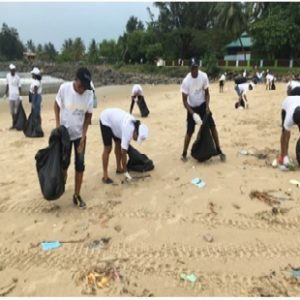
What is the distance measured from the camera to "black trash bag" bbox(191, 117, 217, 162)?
22.2 ft

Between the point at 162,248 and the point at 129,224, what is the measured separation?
70cm

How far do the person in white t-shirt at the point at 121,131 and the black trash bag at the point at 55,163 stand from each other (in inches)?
34.3

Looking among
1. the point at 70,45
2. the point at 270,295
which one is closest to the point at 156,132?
the point at 270,295

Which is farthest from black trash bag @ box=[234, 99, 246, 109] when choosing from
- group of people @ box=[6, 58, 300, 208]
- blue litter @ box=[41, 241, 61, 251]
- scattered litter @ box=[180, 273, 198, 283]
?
scattered litter @ box=[180, 273, 198, 283]

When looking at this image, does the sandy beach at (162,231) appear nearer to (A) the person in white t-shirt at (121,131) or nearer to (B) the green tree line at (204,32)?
(A) the person in white t-shirt at (121,131)

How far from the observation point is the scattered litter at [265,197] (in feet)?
17.6

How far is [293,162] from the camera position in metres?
6.70

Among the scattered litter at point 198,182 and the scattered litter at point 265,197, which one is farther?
the scattered litter at point 198,182

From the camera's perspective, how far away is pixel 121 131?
19.0ft

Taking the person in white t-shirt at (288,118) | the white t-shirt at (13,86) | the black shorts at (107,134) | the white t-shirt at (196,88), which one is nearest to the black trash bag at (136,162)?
the black shorts at (107,134)

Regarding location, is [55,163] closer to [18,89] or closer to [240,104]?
[18,89]

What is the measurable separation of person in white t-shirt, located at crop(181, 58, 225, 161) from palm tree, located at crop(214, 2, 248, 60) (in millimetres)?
42897

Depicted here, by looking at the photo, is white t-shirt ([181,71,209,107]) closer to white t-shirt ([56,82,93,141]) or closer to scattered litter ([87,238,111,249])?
white t-shirt ([56,82,93,141])

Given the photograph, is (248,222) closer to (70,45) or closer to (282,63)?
(282,63)
